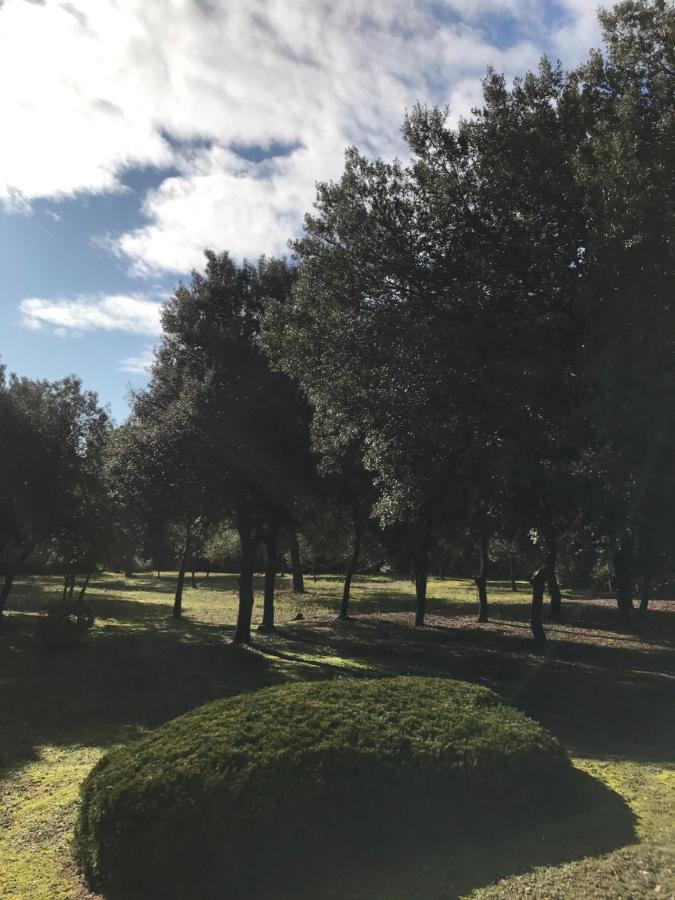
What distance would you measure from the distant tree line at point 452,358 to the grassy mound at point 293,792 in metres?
5.46

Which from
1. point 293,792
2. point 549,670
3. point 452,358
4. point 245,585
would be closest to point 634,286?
point 452,358

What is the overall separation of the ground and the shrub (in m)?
0.42

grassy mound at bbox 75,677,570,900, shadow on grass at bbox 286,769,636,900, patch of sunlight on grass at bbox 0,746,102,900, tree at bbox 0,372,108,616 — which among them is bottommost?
→ patch of sunlight on grass at bbox 0,746,102,900

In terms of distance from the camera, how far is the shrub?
56.1ft

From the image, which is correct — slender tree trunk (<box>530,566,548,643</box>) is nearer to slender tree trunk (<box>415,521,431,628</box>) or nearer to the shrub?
slender tree trunk (<box>415,521,431,628</box>)

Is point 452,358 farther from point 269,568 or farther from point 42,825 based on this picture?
point 269,568

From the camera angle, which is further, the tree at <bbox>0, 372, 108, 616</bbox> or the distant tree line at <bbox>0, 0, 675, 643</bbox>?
the tree at <bbox>0, 372, 108, 616</bbox>

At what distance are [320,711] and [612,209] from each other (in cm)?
864

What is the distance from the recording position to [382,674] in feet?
47.6

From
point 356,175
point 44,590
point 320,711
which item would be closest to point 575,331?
point 356,175

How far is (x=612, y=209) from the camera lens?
946 centimetres

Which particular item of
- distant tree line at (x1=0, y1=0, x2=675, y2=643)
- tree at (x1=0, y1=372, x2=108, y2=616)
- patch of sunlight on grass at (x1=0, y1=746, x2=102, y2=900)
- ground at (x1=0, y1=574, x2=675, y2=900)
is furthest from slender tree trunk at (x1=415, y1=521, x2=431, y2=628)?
patch of sunlight on grass at (x1=0, y1=746, x2=102, y2=900)

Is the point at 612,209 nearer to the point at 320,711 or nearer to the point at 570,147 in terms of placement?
the point at 570,147

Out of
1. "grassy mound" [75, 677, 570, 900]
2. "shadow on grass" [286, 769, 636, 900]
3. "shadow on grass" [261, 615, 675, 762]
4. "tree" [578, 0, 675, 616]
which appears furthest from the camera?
"shadow on grass" [261, 615, 675, 762]
